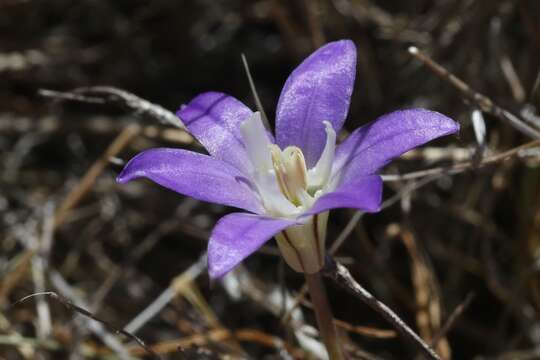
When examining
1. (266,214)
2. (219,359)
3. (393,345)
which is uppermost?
(266,214)

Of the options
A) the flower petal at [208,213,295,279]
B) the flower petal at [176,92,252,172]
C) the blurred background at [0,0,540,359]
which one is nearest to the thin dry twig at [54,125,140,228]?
the blurred background at [0,0,540,359]

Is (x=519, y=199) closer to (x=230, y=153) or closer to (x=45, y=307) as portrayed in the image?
(x=230, y=153)

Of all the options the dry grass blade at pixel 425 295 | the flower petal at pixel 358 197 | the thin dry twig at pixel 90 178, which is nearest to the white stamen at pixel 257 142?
the flower petal at pixel 358 197

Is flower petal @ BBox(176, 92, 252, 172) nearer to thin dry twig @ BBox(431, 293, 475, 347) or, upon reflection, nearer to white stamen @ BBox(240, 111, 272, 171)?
white stamen @ BBox(240, 111, 272, 171)

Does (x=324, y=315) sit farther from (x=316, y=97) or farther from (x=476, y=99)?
(x=476, y=99)

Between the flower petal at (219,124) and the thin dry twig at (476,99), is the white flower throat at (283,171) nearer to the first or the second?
the flower petal at (219,124)

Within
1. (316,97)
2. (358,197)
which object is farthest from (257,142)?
(358,197)

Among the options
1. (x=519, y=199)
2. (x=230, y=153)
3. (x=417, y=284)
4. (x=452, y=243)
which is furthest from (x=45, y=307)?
(x=519, y=199)
